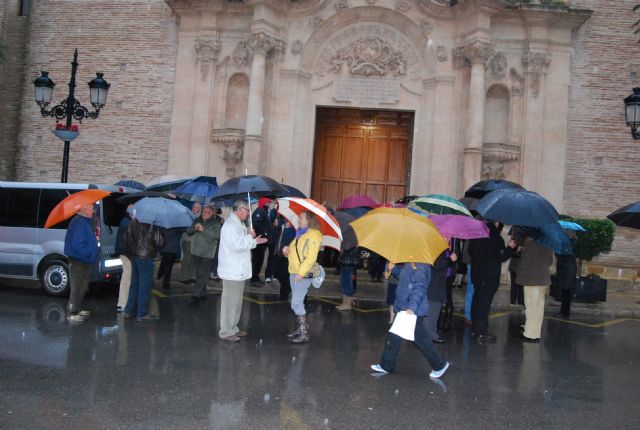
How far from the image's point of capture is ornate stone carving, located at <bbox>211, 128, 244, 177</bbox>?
16.8 m

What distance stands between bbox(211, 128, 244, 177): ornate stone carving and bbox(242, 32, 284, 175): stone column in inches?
22.4

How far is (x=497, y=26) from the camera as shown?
53.7 feet

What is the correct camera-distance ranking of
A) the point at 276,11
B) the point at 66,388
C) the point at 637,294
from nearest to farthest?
1. the point at 66,388
2. the point at 637,294
3. the point at 276,11

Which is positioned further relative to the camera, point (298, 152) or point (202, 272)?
point (298, 152)

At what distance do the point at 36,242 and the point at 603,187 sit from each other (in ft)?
46.8

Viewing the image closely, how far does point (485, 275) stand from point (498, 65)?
30.1ft

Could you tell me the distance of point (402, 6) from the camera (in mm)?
16531

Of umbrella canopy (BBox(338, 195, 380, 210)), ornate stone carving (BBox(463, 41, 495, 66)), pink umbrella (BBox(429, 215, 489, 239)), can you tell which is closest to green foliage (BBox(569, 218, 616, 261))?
ornate stone carving (BBox(463, 41, 495, 66))

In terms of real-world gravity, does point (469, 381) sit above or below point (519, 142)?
below

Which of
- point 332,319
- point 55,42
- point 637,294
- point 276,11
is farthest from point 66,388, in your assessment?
point 55,42

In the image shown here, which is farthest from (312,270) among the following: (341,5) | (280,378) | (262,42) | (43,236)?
(341,5)

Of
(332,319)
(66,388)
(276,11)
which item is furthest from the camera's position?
(276,11)

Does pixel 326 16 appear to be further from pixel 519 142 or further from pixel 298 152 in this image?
pixel 519 142

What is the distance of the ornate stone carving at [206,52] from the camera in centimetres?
1712
